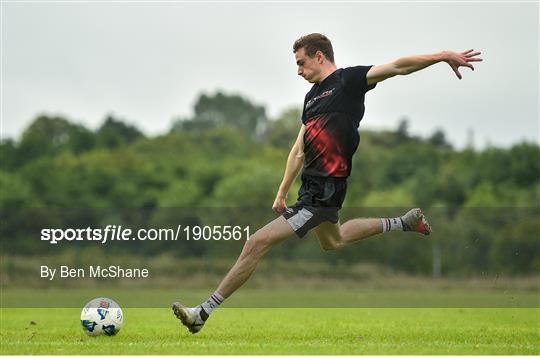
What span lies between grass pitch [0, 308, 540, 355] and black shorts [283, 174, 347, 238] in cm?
129

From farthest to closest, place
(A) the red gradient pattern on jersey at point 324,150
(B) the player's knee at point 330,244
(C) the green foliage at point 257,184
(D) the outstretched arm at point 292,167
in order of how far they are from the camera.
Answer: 1. (C) the green foliage at point 257,184
2. (B) the player's knee at point 330,244
3. (D) the outstretched arm at point 292,167
4. (A) the red gradient pattern on jersey at point 324,150

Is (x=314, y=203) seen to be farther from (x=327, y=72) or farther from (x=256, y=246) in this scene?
(x=327, y=72)

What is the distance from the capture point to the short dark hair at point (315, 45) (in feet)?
34.4

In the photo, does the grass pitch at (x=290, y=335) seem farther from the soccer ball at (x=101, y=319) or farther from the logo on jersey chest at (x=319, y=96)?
the logo on jersey chest at (x=319, y=96)

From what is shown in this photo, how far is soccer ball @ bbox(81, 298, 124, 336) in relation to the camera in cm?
1123

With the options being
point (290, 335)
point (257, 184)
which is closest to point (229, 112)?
point (257, 184)

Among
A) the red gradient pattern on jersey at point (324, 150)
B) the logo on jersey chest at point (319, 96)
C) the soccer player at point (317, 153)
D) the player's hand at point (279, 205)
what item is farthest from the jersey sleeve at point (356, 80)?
the player's hand at point (279, 205)

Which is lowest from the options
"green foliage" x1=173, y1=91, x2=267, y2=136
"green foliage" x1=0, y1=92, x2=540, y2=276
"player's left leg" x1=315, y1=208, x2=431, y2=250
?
"player's left leg" x1=315, y1=208, x2=431, y2=250

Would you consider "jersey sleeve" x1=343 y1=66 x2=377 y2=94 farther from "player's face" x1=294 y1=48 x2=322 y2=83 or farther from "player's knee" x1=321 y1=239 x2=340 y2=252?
"player's knee" x1=321 y1=239 x2=340 y2=252

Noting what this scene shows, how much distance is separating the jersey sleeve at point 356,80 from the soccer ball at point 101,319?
380 centimetres

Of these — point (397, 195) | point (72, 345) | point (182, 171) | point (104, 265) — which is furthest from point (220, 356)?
point (182, 171)

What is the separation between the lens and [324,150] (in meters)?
10.5

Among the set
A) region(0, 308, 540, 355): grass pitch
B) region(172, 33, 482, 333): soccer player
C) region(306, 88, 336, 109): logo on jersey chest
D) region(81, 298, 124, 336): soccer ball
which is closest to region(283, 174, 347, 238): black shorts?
region(172, 33, 482, 333): soccer player

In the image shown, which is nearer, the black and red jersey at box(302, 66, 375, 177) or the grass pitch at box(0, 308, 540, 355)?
the grass pitch at box(0, 308, 540, 355)
